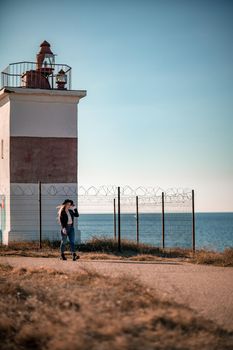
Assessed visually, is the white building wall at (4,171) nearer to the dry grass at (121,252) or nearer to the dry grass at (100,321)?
the dry grass at (121,252)

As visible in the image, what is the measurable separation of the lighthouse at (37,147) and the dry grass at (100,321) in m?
14.5

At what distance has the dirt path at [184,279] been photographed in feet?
40.3

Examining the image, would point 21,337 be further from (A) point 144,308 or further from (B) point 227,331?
(B) point 227,331

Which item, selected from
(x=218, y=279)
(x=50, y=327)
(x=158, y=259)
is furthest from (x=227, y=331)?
(x=158, y=259)

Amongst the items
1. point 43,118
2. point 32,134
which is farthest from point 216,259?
point 43,118

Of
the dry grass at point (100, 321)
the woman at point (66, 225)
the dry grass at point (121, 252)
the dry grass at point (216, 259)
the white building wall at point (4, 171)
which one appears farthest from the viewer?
the white building wall at point (4, 171)

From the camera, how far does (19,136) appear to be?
27953 mm

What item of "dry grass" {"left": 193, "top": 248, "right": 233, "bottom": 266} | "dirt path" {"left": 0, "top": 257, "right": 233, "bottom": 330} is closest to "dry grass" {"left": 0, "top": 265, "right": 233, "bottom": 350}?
"dirt path" {"left": 0, "top": 257, "right": 233, "bottom": 330}

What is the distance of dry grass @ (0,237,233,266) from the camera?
20.5 metres

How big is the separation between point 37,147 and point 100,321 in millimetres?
18626

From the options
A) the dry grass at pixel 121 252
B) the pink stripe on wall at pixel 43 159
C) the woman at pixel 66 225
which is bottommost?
the dry grass at pixel 121 252

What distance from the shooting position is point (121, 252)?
24.2 meters

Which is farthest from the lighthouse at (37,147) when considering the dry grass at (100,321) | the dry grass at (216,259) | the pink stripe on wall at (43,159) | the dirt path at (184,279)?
the dry grass at (100,321)

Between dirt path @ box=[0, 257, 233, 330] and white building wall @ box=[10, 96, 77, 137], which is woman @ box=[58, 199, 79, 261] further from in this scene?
white building wall @ box=[10, 96, 77, 137]
